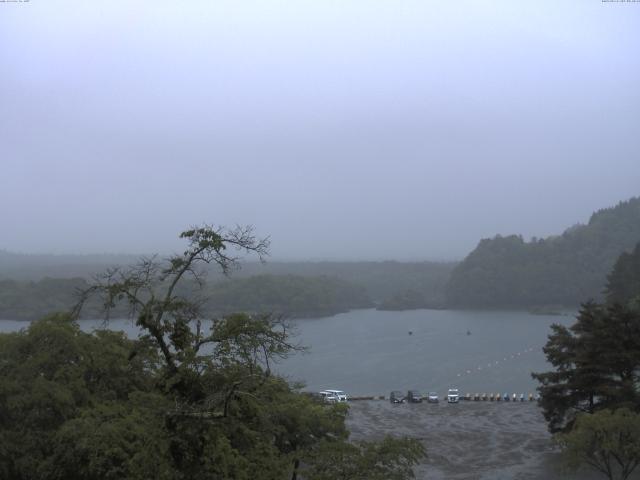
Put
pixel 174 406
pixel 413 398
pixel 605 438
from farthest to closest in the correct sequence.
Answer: pixel 413 398, pixel 605 438, pixel 174 406

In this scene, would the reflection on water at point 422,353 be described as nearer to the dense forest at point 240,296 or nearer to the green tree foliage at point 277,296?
the green tree foliage at point 277,296

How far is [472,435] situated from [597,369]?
311 cm

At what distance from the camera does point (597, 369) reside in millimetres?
11039

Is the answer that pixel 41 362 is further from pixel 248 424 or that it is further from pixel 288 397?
pixel 248 424

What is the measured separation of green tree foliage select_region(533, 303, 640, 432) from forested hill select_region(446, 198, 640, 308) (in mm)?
40195

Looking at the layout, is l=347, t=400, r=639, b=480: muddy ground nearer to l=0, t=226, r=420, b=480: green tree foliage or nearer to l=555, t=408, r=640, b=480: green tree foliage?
l=555, t=408, r=640, b=480: green tree foliage

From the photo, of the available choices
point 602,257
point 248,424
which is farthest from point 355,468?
point 602,257

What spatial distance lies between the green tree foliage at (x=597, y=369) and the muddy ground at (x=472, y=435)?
2.60 ft

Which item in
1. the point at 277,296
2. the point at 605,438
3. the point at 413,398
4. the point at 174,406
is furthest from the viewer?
the point at 277,296

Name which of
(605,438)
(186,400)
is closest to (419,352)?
(605,438)

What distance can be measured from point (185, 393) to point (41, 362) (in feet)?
11.6

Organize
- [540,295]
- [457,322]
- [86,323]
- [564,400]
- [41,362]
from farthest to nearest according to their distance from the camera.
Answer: [540,295] → [457,322] → [86,323] → [564,400] → [41,362]

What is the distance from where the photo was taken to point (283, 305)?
45.5 m

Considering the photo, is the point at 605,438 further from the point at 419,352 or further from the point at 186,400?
the point at 419,352
